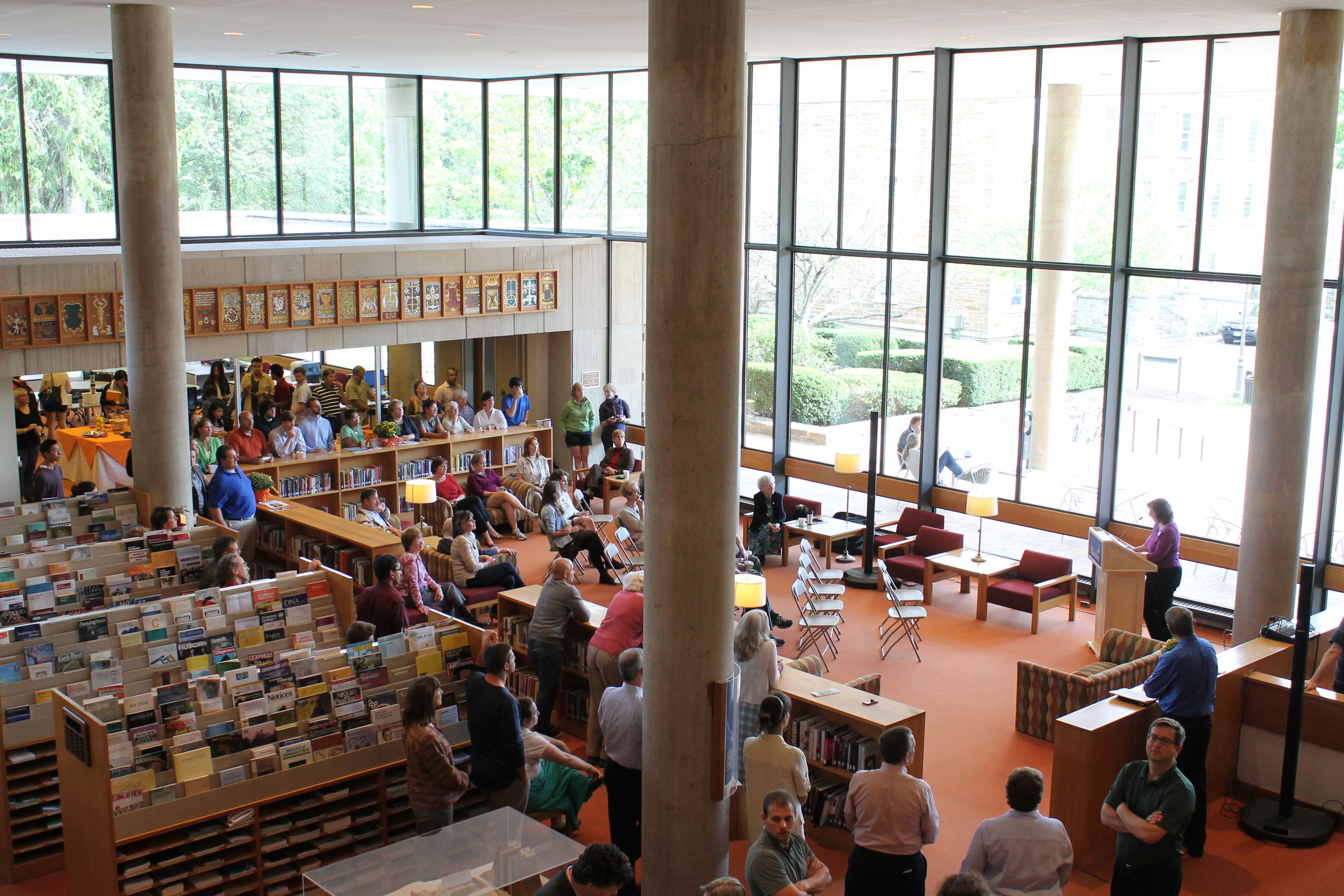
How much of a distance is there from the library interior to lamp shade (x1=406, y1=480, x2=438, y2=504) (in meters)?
0.04

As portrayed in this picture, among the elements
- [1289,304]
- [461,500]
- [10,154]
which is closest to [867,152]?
[1289,304]

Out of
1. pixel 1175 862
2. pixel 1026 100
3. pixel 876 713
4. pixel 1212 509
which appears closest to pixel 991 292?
pixel 1026 100

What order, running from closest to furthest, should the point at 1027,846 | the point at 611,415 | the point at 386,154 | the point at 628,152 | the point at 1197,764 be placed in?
the point at 1027,846 → the point at 1197,764 → the point at 611,415 → the point at 628,152 → the point at 386,154

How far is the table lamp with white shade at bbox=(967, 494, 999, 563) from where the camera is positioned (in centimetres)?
1266

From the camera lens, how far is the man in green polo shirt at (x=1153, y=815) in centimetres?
615

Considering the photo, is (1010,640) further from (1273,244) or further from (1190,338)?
(1273,244)

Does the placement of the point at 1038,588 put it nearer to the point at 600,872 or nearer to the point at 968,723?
the point at 968,723

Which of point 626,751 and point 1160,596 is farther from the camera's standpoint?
point 1160,596

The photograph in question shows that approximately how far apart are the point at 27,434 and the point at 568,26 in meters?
7.84

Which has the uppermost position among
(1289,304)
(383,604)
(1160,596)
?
(1289,304)

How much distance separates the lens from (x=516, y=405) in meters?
16.8

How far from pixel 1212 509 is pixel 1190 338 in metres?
1.74

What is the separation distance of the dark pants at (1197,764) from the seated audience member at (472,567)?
19.4ft

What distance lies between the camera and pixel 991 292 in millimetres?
13516
